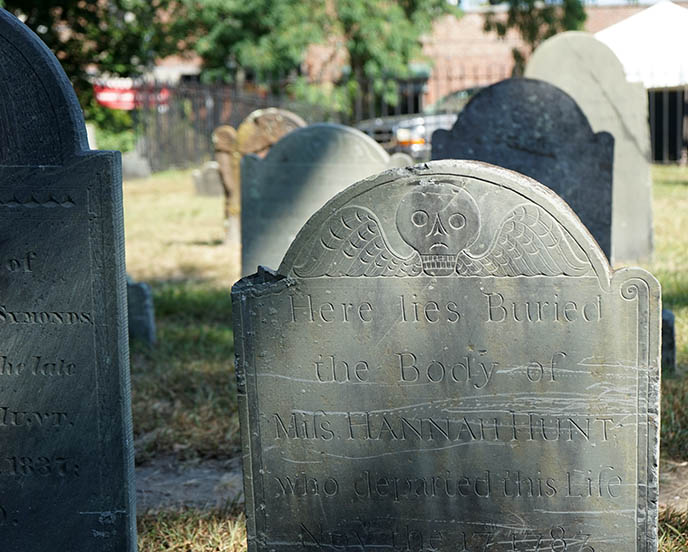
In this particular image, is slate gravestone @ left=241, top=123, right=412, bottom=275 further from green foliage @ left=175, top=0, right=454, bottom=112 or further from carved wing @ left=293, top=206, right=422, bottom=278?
green foliage @ left=175, top=0, right=454, bottom=112

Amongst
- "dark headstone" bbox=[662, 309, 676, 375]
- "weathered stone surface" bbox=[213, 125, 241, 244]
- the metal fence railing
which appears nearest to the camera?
"dark headstone" bbox=[662, 309, 676, 375]

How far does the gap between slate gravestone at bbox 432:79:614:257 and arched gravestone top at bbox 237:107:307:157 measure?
406cm

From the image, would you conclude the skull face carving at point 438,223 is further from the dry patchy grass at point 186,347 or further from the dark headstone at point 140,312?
the dark headstone at point 140,312

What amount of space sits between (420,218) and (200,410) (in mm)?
2521

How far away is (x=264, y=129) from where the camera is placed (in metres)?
9.97

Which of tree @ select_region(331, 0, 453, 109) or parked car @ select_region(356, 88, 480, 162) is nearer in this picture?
parked car @ select_region(356, 88, 480, 162)

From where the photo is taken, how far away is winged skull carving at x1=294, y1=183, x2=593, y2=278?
2.81 meters

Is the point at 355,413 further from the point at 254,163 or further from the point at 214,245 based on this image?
the point at 214,245

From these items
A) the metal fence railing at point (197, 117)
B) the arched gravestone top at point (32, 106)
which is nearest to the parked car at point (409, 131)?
the metal fence railing at point (197, 117)

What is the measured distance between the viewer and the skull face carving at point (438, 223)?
2.84 m

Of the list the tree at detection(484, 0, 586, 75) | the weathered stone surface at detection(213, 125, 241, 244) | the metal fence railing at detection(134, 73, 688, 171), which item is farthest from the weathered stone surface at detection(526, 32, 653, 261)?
the tree at detection(484, 0, 586, 75)

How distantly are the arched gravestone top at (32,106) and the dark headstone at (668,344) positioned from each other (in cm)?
351

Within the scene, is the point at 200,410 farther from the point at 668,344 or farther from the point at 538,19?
the point at 538,19

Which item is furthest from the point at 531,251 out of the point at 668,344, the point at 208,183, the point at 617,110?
the point at 208,183
